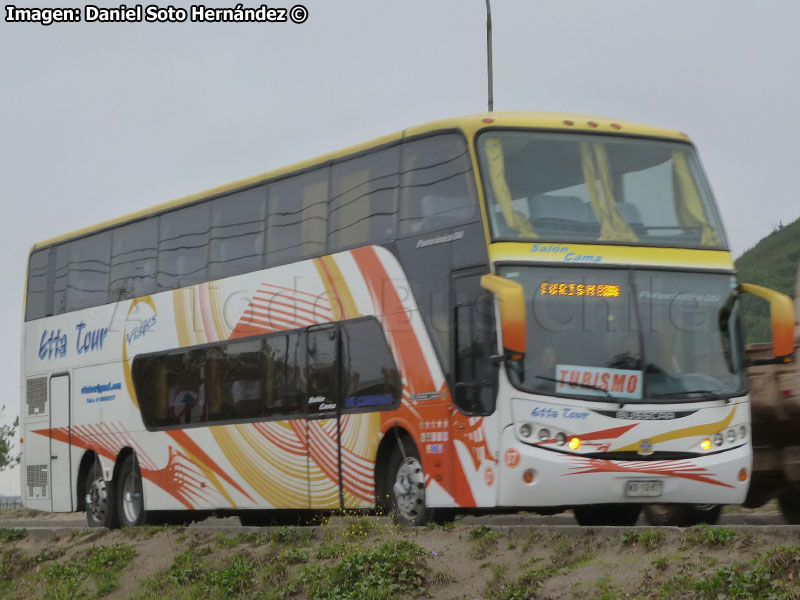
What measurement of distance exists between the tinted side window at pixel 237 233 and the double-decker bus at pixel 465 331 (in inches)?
1.3

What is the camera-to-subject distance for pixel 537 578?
10688mm

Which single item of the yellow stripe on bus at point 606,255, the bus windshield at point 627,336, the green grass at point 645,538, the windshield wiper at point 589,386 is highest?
the yellow stripe on bus at point 606,255

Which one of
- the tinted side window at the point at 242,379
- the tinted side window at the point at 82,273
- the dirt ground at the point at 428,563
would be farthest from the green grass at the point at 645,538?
the tinted side window at the point at 82,273

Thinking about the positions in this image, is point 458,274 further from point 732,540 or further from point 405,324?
point 732,540

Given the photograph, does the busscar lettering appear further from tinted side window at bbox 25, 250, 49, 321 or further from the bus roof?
the bus roof

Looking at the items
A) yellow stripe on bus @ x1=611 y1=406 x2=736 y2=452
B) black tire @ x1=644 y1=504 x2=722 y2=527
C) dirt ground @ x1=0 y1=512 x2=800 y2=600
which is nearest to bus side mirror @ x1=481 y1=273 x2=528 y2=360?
yellow stripe on bus @ x1=611 y1=406 x2=736 y2=452

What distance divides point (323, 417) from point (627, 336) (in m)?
4.31

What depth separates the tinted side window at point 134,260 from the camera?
2047cm

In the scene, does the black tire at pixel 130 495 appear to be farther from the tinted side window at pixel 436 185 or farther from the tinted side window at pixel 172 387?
the tinted side window at pixel 436 185

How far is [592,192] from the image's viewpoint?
1466 cm

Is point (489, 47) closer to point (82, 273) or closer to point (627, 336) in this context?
point (82, 273)

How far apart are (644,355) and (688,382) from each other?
1.78 feet

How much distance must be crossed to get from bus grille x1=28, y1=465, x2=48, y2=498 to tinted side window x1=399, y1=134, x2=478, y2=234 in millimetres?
9746

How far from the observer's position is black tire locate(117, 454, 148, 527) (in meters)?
20.6
